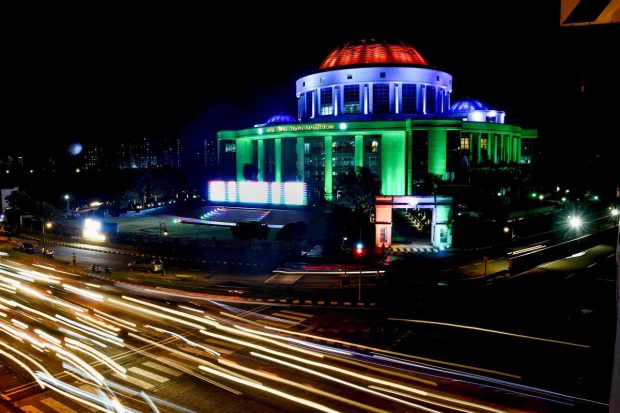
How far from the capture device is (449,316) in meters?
24.7

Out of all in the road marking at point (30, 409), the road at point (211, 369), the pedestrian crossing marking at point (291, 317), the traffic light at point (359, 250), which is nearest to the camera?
the road marking at point (30, 409)

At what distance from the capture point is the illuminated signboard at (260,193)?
218ft

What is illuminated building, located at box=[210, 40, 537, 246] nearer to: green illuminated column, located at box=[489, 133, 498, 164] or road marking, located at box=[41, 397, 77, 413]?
green illuminated column, located at box=[489, 133, 498, 164]

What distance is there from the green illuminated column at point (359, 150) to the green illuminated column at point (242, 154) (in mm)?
21811

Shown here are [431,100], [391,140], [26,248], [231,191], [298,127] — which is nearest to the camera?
[26,248]

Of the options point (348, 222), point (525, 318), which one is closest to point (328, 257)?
point (348, 222)

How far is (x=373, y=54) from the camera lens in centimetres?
7762

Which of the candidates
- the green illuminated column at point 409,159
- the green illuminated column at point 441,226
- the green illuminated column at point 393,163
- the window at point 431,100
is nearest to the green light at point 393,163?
the green illuminated column at point 393,163

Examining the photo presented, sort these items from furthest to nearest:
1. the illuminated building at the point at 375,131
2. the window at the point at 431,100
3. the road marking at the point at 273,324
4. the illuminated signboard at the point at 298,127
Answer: the window at the point at 431,100 → the illuminated signboard at the point at 298,127 → the illuminated building at the point at 375,131 → the road marking at the point at 273,324

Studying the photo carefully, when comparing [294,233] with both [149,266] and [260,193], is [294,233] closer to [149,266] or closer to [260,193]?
[149,266]

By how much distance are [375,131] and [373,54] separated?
56.7 ft

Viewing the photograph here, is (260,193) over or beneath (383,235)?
over

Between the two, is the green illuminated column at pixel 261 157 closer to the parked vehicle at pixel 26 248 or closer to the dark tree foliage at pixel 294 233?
the dark tree foliage at pixel 294 233

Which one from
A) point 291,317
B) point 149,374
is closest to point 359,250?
point 291,317
